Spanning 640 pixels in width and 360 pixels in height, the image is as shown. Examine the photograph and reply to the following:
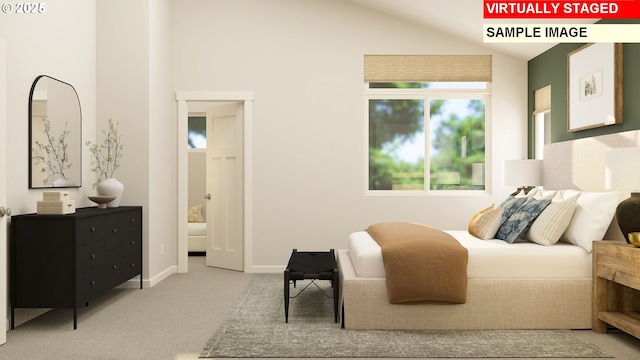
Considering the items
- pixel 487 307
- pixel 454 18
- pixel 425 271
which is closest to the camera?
pixel 425 271

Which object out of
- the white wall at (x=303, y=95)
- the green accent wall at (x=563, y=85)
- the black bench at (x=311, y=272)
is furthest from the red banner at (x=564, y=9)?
the black bench at (x=311, y=272)

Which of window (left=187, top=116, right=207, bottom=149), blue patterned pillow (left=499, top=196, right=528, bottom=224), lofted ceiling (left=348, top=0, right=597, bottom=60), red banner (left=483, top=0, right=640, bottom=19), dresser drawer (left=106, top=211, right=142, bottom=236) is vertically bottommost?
dresser drawer (left=106, top=211, right=142, bottom=236)

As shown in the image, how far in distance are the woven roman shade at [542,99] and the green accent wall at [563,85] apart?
5 centimetres

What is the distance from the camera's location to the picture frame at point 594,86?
4.07 meters

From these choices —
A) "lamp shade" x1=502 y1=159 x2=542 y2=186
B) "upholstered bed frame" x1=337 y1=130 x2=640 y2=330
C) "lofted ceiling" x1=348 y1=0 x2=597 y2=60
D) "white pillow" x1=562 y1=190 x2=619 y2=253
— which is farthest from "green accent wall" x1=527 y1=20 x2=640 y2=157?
"upholstered bed frame" x1=337 y1=130 x2=640 y2=330

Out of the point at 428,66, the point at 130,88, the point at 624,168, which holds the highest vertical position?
the point at 428,66

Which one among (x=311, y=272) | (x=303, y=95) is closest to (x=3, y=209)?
(x=311, y=272)

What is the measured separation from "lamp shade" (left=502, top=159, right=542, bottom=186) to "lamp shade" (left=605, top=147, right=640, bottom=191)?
6.21ft

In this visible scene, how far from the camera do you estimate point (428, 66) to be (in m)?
5.87

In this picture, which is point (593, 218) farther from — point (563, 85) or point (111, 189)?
point (111, 189)

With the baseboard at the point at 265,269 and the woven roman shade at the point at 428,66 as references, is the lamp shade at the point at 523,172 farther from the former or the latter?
the baseboard at the point at 265,269

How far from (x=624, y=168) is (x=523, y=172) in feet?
6.59

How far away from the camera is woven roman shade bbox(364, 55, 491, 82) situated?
5.86 meters

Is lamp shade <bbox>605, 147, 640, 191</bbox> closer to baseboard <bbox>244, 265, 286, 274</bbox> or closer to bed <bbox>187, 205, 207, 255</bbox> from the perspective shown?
baseboard <bbox>244, 265, 286, 274</bbox>
